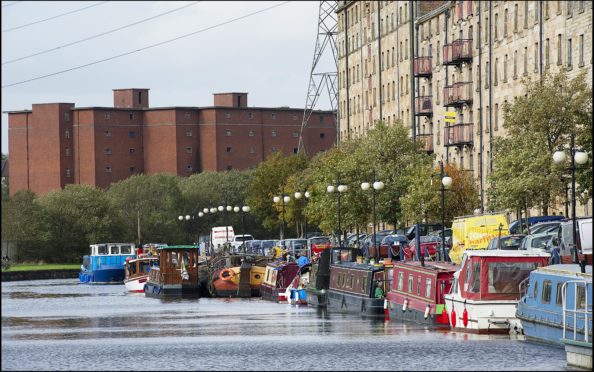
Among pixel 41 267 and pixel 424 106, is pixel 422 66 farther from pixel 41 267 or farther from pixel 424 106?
pixel 41 267

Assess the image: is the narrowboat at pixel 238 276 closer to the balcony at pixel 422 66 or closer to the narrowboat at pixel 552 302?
the balcony at pixel 422 66

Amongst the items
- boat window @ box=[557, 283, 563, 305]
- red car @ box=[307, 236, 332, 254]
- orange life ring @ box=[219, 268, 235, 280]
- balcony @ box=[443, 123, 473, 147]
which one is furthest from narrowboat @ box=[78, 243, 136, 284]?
boat window @ box=[557, 283, 563, 305]

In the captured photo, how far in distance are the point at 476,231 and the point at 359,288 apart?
6.61m

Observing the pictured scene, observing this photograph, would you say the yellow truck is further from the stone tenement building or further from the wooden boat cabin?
the wooden boat cabin

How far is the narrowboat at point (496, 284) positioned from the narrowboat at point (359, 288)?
585 inches

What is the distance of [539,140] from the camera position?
7306 centimetres

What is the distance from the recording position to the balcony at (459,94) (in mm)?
106119

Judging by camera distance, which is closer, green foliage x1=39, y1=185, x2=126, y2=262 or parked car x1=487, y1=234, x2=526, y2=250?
parked car x1=487, y1=234, x2=526, y2=250

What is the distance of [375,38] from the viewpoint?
449 feet

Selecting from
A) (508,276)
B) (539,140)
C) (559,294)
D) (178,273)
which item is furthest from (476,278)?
(178,273)

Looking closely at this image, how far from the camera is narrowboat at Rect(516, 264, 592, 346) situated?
4200cm

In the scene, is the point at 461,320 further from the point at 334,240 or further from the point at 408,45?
the point at 408,45

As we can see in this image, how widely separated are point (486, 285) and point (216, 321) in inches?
809

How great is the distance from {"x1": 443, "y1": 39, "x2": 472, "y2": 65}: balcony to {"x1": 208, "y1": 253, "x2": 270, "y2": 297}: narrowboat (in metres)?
21.3
